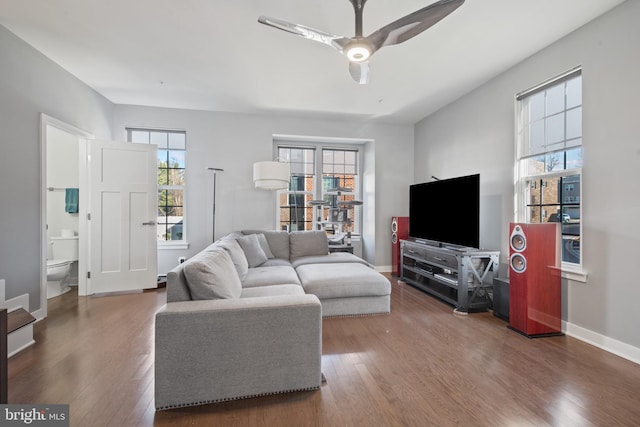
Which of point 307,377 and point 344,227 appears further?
point 344,227

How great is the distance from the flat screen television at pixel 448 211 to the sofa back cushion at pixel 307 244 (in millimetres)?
1478

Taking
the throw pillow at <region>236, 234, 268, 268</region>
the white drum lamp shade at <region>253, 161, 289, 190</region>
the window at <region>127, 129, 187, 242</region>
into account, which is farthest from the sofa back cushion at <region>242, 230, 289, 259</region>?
the window at <region>127, 129, 187, 242</region>

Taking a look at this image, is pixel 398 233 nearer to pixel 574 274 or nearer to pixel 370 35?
pixel 574 274

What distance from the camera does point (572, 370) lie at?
6.85 ft

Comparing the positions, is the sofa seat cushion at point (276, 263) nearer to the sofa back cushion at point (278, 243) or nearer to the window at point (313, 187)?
the sofa back cushion at point (278, 243)

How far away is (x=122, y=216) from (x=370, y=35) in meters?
4.04

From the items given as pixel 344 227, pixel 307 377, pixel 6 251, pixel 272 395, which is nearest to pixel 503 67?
pixel 344 227

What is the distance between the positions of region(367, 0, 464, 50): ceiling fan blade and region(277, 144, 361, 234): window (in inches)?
134

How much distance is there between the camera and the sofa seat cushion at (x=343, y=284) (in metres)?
3.00

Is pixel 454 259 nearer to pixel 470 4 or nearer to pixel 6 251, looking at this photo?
pixel 470 4

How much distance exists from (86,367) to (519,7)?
4.40 metres

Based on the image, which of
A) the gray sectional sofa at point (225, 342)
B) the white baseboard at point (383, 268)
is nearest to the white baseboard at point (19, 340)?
the gray sectional sofa at point (225, 342)

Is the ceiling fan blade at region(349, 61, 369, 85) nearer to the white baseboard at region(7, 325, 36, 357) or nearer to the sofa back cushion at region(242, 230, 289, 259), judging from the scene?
the sofa back cushion at region(242, 230, 289, 259)

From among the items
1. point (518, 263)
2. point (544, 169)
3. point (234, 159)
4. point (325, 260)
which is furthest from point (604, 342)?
point (234, 159)
